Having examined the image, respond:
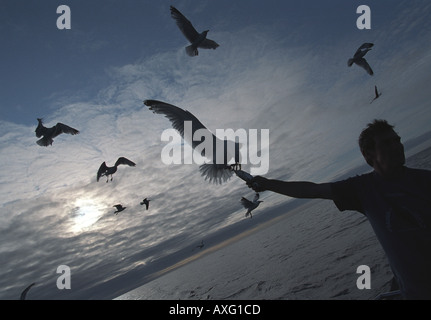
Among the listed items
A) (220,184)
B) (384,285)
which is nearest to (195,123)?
(220,184)

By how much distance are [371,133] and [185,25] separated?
44.1 ft

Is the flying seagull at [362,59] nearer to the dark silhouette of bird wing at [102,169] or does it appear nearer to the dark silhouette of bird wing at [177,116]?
the dark silhouette of bird wing at [177,116]

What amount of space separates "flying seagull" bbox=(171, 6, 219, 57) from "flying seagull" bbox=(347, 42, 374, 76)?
8.10 metres

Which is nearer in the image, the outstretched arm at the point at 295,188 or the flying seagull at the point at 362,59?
the outstretched arm at the point at 295,188

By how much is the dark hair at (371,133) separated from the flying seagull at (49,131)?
15.3m

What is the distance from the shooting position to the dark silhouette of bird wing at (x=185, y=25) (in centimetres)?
1282

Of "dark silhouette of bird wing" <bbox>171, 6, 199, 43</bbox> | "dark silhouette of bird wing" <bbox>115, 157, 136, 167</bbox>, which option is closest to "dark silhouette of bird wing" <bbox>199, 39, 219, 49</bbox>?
"dark silhouette of bird wing" <bbox>171, 6, 199, 43</bbox>

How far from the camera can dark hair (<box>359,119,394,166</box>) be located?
2.56 m

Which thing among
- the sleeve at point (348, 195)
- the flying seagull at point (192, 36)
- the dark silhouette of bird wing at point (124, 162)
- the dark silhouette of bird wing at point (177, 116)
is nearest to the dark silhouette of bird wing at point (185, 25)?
the flying seagull at point (192, 36)

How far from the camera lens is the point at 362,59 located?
46.1ft

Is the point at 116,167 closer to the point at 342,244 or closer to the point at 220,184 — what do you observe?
the point at 220,184

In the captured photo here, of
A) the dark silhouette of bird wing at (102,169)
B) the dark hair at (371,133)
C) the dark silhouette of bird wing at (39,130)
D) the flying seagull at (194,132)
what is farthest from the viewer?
the dark silhouette of bird wing at (102,169)

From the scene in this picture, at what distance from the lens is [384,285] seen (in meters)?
7.11
